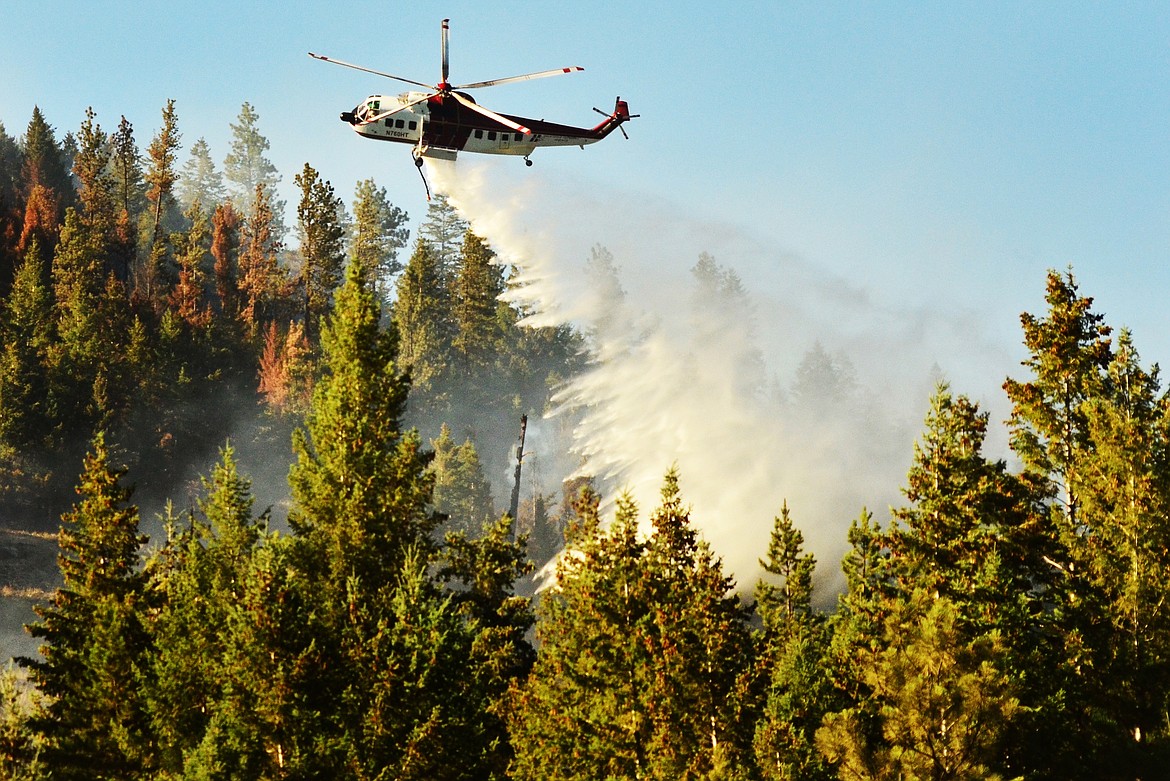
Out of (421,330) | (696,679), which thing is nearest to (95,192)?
(421,330)

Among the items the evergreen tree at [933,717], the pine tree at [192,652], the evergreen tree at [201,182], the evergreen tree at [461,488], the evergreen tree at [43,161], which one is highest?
the evergreen tree at [201,182]

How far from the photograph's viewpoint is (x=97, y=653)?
35938 mm

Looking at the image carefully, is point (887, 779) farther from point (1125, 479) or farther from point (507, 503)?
point (507, 503)

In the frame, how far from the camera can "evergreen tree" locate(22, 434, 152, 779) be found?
34.5 meters

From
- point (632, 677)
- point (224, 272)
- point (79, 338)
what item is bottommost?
point (632, 677)

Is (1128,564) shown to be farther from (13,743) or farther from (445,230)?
(445,230)

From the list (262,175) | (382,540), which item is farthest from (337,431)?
(262,175)

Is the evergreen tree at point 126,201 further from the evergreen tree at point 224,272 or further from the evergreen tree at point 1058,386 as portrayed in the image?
the evergreen tree at point 1058,386

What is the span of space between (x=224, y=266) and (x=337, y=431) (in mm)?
71661

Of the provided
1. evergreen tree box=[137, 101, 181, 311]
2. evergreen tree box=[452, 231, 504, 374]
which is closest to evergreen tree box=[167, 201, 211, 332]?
evergreen tree box=[137, 101, 181, 311]

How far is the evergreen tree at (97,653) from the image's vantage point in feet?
113

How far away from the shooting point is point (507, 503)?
113 metres

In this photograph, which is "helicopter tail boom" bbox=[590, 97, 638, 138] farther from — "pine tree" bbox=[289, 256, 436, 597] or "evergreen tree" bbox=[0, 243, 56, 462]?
"evergreen tree" bbox=[0, 243, 56, 462]

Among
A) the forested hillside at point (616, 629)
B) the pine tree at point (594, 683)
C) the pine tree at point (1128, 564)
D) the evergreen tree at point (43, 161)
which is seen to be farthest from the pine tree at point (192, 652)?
the evergreen tree at point (43, 161)
